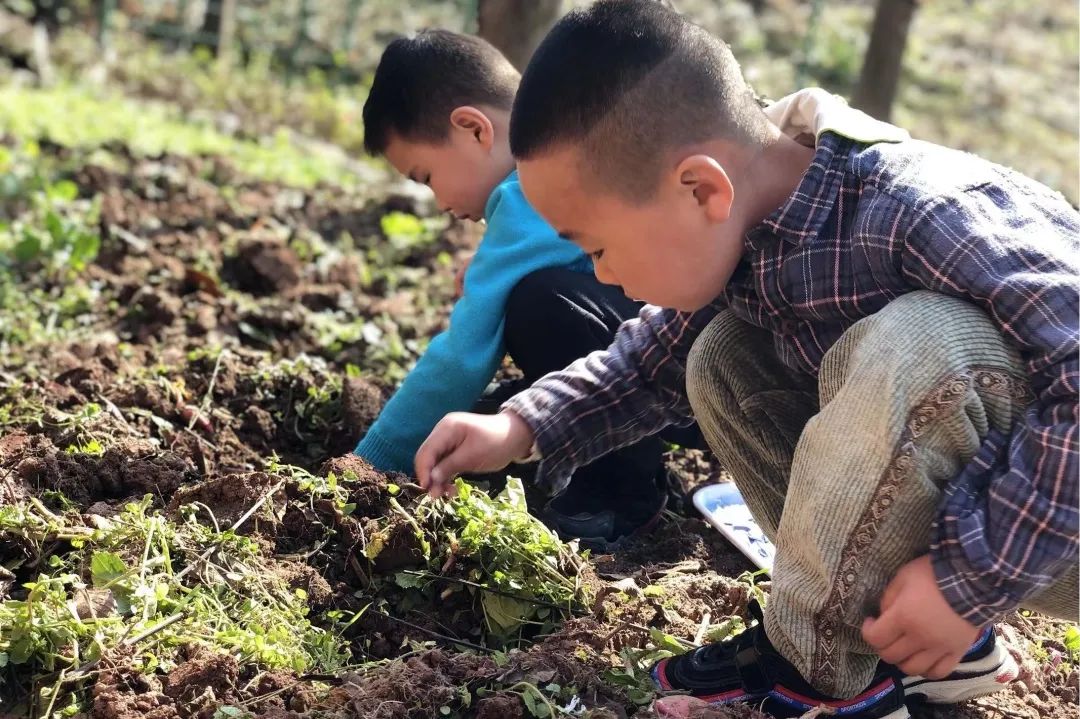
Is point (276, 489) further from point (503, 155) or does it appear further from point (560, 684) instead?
point (503, 155)

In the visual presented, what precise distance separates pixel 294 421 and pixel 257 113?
600cm

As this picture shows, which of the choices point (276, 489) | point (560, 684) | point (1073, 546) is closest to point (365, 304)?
point (276, 489)

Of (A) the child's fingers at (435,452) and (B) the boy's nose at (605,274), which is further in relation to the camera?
(A) the child's fingers at (435,452)

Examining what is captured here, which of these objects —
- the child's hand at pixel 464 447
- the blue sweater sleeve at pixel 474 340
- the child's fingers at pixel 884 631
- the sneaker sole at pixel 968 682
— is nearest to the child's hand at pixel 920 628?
the child's fingers at pixel 884 631

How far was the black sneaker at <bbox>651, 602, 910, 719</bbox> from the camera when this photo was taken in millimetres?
2016

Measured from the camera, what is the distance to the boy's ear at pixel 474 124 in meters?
3.12

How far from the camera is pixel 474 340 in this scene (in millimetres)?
2973

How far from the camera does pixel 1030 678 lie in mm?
2320

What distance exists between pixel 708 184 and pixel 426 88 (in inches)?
50.4

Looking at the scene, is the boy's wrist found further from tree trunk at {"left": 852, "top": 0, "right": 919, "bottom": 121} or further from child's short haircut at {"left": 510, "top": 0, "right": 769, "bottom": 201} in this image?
tree trunk at {"left": 852, "top": 0, "right": 919, "bottom": 121}

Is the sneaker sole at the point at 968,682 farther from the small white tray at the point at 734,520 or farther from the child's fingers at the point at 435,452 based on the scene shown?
the child's fingers at the point at 435,452

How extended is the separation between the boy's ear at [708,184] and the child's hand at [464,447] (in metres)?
0.64

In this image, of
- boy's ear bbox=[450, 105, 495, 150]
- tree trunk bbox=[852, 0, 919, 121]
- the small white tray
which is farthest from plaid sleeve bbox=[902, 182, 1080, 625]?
tree trunk bbox=[852, 0, 919, 121]

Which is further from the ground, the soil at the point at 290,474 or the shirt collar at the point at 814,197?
the shirt collar at the point at 814,197
